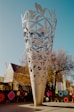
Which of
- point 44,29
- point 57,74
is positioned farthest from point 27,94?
point 44,29

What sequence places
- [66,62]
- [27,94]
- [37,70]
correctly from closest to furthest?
[37,70]
[27,94]
[66,62]

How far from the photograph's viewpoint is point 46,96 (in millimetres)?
26469

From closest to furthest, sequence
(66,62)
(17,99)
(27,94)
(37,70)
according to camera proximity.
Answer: (37,70) < (17,99) < (27,94) < (66,62)

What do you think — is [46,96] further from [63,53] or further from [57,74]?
[63,53]

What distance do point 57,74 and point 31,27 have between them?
14.8 meters

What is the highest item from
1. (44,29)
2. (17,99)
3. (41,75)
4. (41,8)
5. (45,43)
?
(41,8)

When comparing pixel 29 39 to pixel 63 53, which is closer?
pixel 29 39

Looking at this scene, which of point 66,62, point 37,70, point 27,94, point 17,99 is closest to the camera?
point 37,70

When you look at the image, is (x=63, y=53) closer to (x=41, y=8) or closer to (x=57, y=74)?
(x=57, y=74)

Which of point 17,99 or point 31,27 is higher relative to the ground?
point 31,27

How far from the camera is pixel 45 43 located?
17.2m

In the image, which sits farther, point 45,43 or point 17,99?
point 17,99

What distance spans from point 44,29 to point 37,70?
3.52m

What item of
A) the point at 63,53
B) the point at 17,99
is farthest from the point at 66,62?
the point at 17,99
